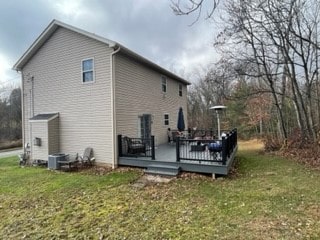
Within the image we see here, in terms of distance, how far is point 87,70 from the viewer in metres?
11.9

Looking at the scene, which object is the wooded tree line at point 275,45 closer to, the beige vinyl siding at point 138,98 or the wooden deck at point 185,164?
the beige vinyl siding at point 138,98

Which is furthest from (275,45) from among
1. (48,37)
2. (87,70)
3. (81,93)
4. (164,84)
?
(48,37)

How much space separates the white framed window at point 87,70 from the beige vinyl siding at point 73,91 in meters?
0.19

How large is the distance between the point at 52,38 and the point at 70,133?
4982 mm

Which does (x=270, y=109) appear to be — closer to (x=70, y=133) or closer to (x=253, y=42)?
(x=253, y=42)

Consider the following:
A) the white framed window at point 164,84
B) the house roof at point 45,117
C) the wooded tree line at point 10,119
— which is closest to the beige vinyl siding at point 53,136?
the house roof at point 45,117

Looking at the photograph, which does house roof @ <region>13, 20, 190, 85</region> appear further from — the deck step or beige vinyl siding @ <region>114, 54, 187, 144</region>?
the deck step

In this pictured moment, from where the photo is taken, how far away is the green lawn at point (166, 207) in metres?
5.00

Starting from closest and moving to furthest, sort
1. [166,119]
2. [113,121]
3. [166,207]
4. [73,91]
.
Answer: [166,207] → [113,121] → [73,91] → [166,119]

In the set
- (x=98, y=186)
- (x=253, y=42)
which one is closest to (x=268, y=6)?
(x=253, y=42)

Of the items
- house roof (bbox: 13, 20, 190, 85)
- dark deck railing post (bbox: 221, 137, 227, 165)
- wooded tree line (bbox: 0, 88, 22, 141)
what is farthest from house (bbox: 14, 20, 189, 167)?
wooded tree line (bbox: 0, 88, 22, 141)

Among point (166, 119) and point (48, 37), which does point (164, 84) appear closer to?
point (166, 119)

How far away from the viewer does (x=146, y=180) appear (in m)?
8.96

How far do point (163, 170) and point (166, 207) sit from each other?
313 cm
